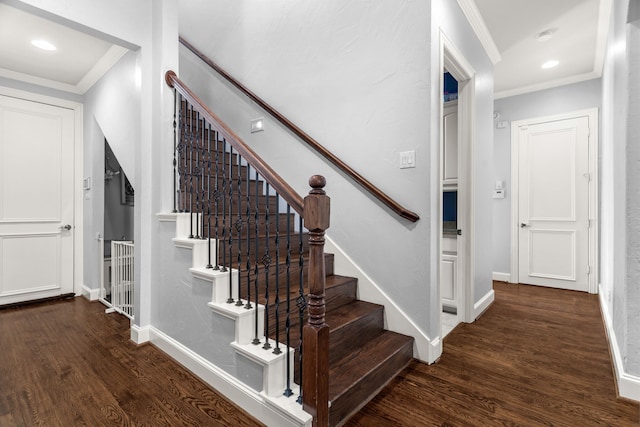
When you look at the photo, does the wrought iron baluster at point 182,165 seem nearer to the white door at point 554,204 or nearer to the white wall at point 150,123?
the white wall at point 150,123

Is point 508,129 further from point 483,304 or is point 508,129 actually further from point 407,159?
point 407,159

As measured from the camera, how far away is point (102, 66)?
11.3ft

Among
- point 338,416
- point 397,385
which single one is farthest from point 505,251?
point 338,416

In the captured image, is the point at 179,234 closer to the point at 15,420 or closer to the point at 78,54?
the point at 15,420

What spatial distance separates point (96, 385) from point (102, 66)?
3.20 m

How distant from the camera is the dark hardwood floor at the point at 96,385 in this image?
1.59m

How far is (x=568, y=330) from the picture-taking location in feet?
8.99

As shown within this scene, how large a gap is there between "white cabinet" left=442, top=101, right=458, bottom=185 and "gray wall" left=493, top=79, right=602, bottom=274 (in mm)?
1894

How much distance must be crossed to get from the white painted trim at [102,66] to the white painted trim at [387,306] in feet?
9.35

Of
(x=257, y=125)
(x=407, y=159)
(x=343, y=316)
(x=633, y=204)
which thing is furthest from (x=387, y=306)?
(x=257, y=125)

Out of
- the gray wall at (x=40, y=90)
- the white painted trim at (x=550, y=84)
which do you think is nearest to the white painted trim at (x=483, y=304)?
the white painted trim at (x=550, y=84)

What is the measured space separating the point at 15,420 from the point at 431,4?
3299 millimetres

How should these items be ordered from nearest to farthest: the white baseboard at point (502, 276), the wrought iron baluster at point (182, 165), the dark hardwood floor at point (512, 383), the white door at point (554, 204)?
the dark hardwood floor at point (512, 383) < the wrought iron baluster at point (182, 165) < the white door at point (554, 204) < the white baseboard at point (502, 276)

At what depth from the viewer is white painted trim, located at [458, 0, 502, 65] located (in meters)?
2.66
